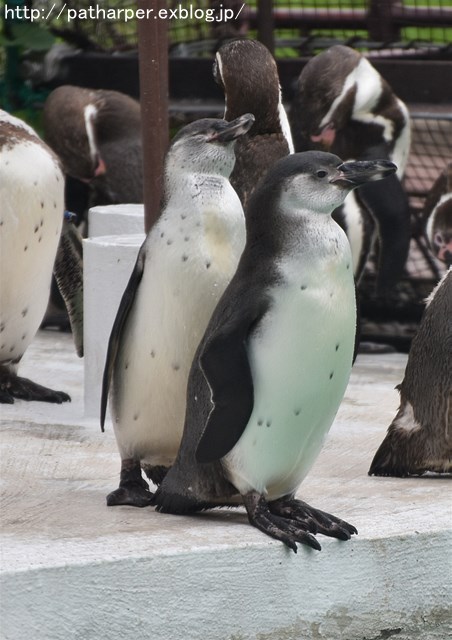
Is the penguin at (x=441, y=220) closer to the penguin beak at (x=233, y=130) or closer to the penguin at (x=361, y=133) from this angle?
the penguin at (x=361, y=133)

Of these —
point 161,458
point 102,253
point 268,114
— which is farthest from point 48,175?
point 161,458

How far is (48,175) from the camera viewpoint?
14.5ft

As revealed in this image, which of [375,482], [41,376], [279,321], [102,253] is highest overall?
[279,321]

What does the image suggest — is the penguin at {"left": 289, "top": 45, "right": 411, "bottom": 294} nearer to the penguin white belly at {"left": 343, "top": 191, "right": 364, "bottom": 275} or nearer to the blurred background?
the penguin white belly at {"left": 343, "top": 191, "right": 364, "bottom": 275}

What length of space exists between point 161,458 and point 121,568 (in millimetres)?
562

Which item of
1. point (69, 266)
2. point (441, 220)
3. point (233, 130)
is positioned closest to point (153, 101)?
point (69, 266)

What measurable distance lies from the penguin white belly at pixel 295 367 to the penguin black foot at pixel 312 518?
101mm

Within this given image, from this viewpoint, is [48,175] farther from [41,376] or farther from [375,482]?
[375,482]

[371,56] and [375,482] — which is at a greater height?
[371,56]

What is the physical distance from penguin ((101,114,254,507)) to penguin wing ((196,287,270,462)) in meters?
0.27

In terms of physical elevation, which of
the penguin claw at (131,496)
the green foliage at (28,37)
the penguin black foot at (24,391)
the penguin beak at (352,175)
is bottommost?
the penguin black foot at (24,391)

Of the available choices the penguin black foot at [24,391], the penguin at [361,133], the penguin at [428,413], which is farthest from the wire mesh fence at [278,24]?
the penguin at [428,413]

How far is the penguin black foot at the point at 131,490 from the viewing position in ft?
10.3

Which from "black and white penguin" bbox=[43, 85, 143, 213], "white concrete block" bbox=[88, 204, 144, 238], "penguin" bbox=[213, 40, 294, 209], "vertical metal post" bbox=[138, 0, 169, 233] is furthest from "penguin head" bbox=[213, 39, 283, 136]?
"black and white penguin" bbox=[43, 85, 143, 213]
